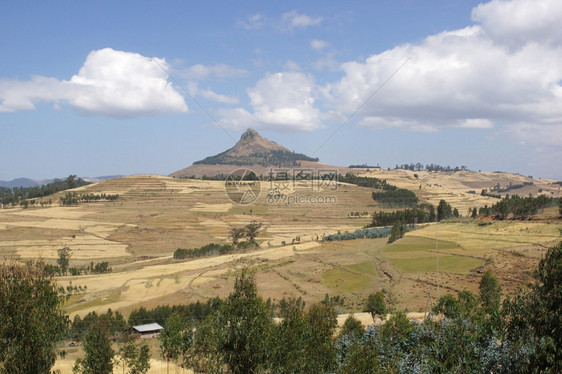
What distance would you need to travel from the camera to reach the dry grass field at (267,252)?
64000mm

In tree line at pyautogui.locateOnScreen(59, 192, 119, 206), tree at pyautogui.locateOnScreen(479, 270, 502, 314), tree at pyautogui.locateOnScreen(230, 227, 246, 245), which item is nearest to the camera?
tree at pyautogui.locateOnScreen(479, 270, 502, 314)

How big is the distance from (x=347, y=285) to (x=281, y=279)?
485 inches

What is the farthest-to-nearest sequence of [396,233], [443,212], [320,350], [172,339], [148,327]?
[443,212] < [396,233] < [148,327] < [172,339] < [320,350]

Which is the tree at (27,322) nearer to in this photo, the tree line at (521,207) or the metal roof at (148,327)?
the metal roof at (148,327)

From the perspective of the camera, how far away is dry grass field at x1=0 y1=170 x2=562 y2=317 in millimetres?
64000

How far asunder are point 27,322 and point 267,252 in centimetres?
7986

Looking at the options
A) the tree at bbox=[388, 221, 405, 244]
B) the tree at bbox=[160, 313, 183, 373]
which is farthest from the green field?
the tree at bbox=[160, 313, 183, 373]

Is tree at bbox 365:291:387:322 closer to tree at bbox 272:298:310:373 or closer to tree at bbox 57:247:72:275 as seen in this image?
tree at bbox 272:298:310:373

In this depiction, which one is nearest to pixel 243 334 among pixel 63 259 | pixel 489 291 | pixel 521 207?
pixel 489 291

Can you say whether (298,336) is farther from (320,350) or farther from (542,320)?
(542,320)

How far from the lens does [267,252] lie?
96500mm

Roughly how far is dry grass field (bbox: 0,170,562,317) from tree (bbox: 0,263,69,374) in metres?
2.67

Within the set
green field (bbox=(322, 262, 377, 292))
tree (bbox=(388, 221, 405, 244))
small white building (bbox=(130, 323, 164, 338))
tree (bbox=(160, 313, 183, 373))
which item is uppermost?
tree (bbox=(388, 221, 405, 244))

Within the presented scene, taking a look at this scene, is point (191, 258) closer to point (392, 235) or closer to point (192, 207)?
point (392, 235)
